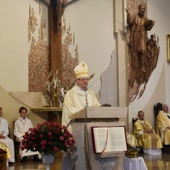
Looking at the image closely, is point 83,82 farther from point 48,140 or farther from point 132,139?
point 132,139

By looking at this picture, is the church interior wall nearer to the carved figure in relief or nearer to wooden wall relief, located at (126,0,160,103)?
wooden wall relief, located at (126,0,160,103)

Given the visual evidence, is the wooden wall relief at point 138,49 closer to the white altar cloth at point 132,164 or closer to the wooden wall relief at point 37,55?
the wooden wall relief at point 37,55

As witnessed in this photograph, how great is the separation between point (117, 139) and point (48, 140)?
30.6 inches

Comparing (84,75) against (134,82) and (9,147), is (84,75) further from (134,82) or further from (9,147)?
(134,82)

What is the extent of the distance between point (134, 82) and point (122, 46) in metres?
1.10

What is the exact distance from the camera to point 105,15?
10.4 meters

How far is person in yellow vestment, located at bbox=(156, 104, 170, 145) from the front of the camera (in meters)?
10.2

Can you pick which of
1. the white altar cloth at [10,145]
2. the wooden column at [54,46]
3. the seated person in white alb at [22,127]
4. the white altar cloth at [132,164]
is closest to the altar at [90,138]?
the white altar cloth at [132,164]

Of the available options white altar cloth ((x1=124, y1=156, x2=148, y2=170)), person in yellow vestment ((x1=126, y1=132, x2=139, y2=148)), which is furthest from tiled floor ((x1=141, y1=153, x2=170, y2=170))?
white altar cloth ((x1=124, y1=156, x2=148, y2=170))

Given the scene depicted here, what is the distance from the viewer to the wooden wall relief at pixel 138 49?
1055 cm

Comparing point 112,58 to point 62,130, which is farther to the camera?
point 112,58

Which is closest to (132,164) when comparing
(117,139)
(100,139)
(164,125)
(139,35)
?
(117,139)

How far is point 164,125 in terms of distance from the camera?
10406mm

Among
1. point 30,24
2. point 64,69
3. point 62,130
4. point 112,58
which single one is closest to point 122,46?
point 112,58
